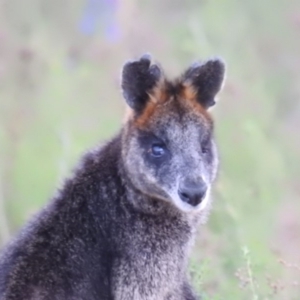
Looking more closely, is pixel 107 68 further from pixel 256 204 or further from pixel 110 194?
pixel 110 194

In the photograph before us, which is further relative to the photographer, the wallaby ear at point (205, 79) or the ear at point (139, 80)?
the wallaby ear at point (205, 79)

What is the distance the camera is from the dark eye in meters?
8.50

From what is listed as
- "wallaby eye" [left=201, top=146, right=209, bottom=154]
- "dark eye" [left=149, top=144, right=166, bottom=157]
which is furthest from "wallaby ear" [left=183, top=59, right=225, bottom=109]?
"dark eye" [left=149, top=144, right=166, bottom=157]

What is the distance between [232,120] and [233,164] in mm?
504

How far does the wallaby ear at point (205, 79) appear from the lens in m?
8.77

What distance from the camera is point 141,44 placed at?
15477 mm

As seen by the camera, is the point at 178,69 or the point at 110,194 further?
the point at 178,69

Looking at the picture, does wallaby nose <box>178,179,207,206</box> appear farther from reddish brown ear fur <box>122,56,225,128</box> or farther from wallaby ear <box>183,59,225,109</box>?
wallaby ear <box>183,59,225,109</box>

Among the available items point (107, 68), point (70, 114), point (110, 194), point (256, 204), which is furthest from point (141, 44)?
point (110, 194)

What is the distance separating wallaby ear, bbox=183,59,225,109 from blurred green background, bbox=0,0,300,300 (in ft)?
6.88

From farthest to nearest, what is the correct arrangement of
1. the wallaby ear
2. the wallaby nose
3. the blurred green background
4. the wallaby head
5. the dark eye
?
the blurred green background
the wallaby ear
the dark eye
the wallaby head
the wallaby nose

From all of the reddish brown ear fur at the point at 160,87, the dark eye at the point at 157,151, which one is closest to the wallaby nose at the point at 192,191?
the dark eye at the point at 157,151

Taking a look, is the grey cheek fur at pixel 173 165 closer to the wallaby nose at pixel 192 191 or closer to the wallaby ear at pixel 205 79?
the wallaby nose at pixel 192 191

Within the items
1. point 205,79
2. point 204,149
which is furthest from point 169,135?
point 205,79
